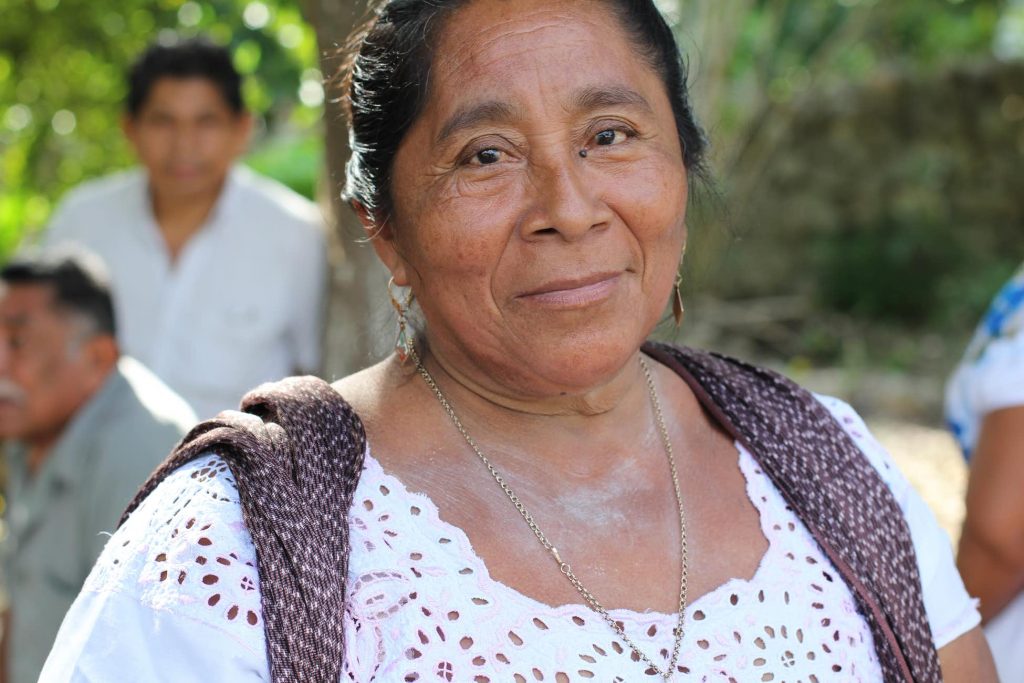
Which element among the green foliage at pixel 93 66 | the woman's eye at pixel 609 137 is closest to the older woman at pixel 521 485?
the woman's eye at pixel 609 137

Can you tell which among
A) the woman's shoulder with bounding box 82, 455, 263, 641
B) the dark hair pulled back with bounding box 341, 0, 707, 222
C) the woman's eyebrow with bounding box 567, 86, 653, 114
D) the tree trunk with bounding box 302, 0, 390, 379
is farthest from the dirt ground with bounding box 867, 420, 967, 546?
the woman's shoulder with bounding box 82, 455, 263, 641

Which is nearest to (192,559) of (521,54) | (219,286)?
(521,54)

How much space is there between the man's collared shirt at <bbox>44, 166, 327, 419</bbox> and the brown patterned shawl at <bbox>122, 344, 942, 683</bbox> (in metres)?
2.26

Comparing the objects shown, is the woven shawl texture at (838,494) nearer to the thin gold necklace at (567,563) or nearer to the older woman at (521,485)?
the older woman at (521,485)

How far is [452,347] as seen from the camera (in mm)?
1932

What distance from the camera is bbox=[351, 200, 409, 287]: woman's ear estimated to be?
75.8 inches

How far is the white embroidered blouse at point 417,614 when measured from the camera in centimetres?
153

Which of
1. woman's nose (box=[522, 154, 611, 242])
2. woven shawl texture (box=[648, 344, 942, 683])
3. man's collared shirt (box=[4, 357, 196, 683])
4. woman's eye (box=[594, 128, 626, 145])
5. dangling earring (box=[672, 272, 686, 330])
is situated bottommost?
man's collared shirt (box=[4, 357, 196, 683])

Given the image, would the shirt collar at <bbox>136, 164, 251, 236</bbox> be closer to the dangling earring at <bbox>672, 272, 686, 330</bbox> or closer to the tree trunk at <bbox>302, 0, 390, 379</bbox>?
the tree trunk at <bbox>302, 0, 390, 379</bbox>

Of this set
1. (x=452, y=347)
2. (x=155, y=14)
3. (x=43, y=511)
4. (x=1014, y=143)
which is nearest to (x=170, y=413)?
(x=43, y=511)

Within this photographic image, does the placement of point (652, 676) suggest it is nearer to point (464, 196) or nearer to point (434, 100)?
point (464, 196)

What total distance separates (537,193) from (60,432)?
7.26 feet

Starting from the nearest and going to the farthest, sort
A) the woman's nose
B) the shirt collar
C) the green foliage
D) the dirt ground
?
the woman's nose < the shirt collar < the green foliage < the dirt ground

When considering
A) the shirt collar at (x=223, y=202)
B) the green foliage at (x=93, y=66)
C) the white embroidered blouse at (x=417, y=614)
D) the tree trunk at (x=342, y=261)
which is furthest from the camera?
the green foliage at (x=93, y=66)
